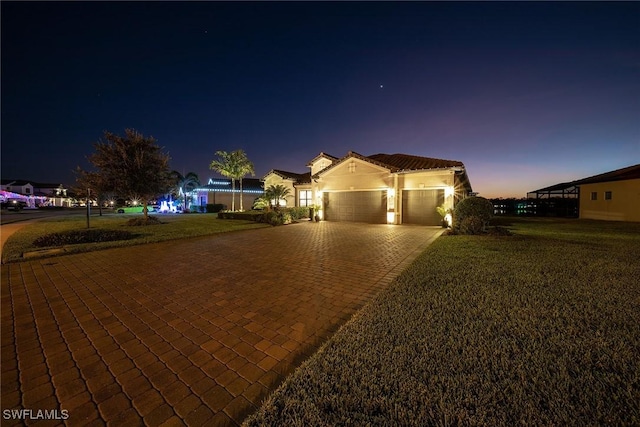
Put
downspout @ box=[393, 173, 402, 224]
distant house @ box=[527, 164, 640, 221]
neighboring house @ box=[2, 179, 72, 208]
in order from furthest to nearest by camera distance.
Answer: neighboring house @ box=[2, 179, 72, 208], distant house @ box=[527, 164, 640, 221], downspout @ box=[393, 173, 402, 224]

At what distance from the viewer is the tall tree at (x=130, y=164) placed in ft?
53.9

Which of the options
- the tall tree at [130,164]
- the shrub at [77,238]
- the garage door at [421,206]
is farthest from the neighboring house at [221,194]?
the shrub at [77,238]

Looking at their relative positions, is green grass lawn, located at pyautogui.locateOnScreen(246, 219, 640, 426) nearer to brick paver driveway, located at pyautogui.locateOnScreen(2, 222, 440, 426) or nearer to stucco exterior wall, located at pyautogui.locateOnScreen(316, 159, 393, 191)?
brick paver driveway, located at pyautogui.locateOnScreen(2, 222, 440, 426)

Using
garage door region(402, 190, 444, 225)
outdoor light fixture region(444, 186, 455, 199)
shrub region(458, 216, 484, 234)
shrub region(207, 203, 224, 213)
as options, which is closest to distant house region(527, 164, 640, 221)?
outdoor light fixture region(444, 186, 455, 199)

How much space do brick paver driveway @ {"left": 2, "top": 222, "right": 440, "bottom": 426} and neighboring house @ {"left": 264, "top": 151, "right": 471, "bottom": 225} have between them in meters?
10.3

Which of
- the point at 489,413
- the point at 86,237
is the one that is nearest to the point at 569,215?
the point at 489,413

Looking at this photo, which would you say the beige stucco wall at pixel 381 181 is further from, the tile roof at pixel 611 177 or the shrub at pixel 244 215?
the tile roof at pixel 611 177

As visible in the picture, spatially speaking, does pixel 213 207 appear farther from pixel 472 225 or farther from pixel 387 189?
pixel 472 225

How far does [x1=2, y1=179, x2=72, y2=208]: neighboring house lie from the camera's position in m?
65.4

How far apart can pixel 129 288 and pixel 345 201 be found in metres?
15.7

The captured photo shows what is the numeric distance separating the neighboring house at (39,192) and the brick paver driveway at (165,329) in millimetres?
84075

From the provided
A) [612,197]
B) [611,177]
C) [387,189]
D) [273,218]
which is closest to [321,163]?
[387,189]

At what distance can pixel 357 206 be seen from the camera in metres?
19.0

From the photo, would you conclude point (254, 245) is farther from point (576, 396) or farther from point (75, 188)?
point (75, 188)
